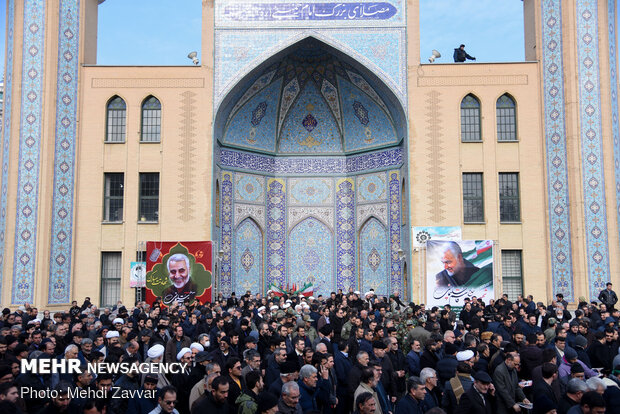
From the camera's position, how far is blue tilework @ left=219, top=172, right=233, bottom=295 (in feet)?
66.5

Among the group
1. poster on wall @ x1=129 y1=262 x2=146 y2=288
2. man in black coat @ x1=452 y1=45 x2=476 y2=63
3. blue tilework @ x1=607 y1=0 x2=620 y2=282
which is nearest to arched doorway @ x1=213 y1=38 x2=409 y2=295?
man in black coat @ x1=452 y1=45 x2=476 y2=63

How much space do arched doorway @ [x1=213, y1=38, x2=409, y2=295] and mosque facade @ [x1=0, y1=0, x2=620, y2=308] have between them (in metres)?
0.21

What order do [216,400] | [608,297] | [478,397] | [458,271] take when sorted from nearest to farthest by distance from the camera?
[216,400] → [478,397] → [608,297] → [458,271]

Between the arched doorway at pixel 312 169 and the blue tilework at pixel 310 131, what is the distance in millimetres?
37

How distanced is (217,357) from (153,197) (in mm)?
12383

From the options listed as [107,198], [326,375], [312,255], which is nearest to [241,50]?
[107,198]

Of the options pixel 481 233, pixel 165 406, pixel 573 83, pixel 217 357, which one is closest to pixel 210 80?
pixel 481 233

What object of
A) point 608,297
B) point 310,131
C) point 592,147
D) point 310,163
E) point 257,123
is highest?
point 257,123

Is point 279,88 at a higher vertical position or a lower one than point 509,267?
higher

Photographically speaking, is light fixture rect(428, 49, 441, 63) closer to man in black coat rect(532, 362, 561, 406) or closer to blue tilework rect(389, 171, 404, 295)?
blue tilework rect(389, 171, 404, 295)

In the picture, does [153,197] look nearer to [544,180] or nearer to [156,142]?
[156,142]

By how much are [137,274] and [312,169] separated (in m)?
7.51

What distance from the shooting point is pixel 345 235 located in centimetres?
2189

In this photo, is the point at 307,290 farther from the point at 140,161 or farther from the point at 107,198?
the point at 107,198
